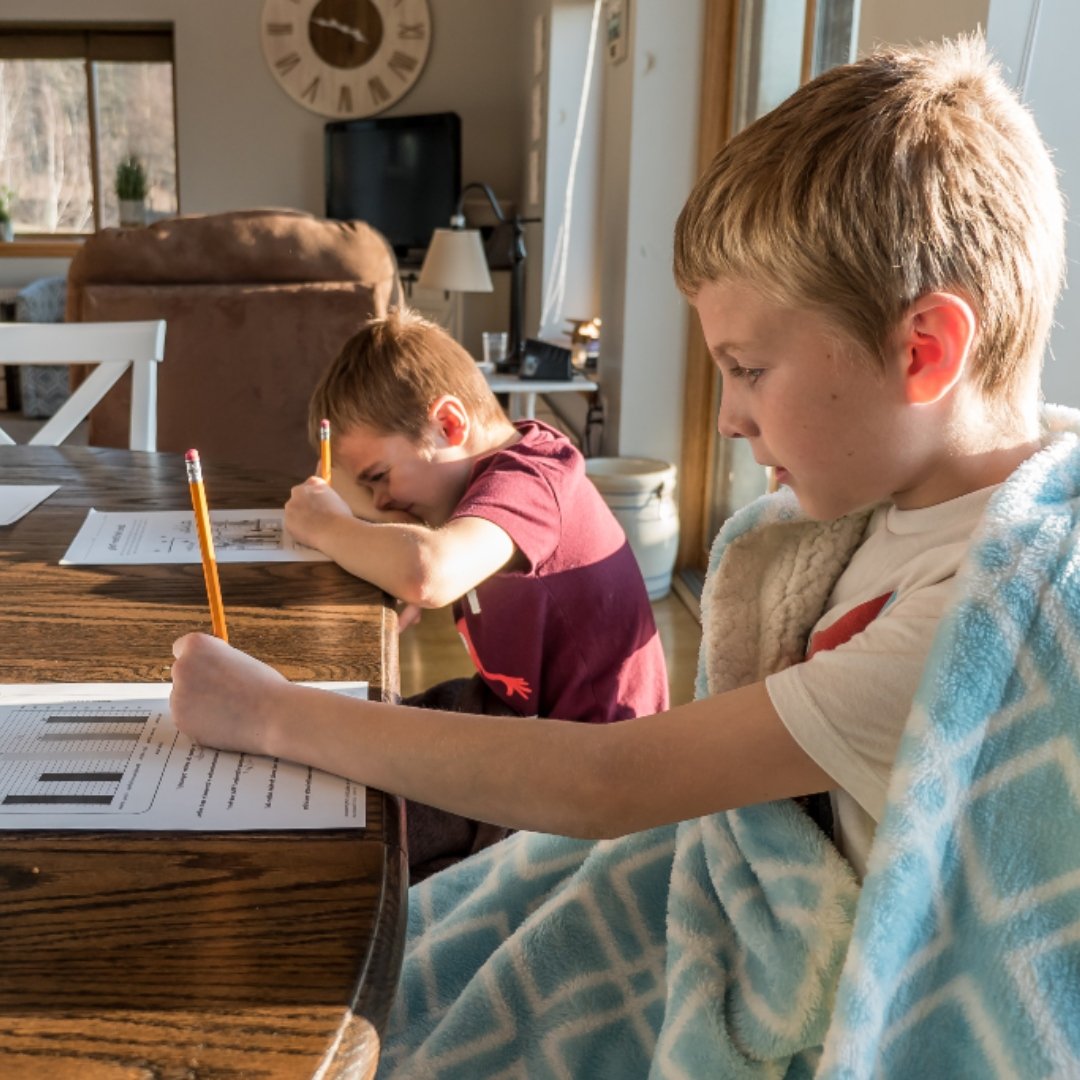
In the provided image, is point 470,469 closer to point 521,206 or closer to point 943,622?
point 943,622

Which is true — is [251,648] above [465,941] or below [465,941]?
above

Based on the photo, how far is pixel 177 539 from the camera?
1270 mm

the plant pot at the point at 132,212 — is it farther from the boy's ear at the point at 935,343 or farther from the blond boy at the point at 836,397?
the boy's ear at the point at 935,343

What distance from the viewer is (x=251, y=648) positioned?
3.08ft

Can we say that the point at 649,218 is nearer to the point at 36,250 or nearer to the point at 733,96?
the point at 733,96

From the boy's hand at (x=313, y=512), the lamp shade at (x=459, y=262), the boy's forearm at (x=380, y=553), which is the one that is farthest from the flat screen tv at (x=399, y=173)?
the boy's forearm at (x=380, y=553)

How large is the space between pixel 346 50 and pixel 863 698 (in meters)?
6.92

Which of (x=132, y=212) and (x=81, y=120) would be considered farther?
(x=81, y=120)

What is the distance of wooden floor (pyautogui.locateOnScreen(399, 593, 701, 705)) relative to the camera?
9.27ft

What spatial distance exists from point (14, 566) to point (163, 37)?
6.93 m

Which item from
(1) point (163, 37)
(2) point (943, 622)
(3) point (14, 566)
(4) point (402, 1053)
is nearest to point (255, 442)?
(3) point (14, 566)

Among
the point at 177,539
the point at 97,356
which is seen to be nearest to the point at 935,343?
the point at 177,539

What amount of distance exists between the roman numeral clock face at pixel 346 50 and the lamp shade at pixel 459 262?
3395 mm

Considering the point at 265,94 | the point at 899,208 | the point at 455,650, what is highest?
the point at 265,94
